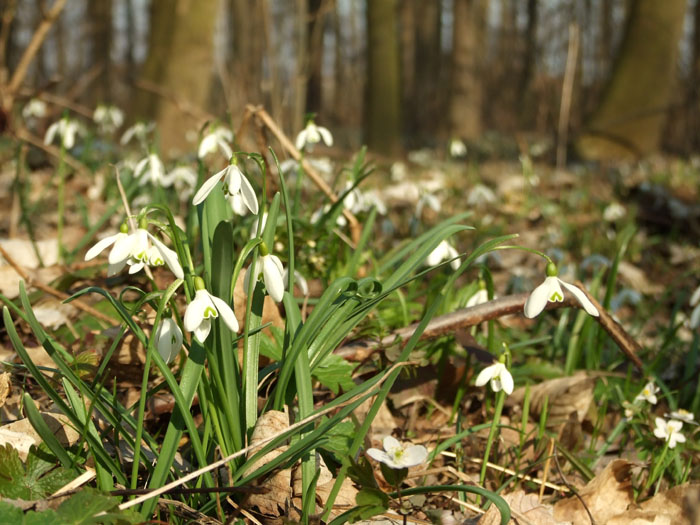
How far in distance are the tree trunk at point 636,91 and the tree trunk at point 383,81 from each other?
100.0 inches

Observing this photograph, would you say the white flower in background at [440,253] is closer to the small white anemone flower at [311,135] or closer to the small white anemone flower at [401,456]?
the small white anemone flower at [311,135]

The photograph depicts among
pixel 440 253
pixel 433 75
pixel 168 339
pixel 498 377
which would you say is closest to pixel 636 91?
pixel 440 253

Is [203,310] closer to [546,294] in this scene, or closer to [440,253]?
[546,294]

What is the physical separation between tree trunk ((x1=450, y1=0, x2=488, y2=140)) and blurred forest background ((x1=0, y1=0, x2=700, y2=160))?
0.07ft

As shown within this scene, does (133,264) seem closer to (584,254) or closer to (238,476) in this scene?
(238,476)

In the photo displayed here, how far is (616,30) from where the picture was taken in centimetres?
1905

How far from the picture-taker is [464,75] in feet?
41.2

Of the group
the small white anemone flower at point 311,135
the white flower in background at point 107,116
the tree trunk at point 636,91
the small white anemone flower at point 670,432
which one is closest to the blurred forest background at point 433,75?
Result: the tree trunk at point 636,91

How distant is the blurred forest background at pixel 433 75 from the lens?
217 inches

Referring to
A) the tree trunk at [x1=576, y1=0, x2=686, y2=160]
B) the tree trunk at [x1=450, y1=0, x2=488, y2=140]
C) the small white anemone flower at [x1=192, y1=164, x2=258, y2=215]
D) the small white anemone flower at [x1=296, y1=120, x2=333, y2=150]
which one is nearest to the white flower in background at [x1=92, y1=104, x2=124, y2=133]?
the small white anemone flower at [x1=296, y1=120, x2=333, y2=150]

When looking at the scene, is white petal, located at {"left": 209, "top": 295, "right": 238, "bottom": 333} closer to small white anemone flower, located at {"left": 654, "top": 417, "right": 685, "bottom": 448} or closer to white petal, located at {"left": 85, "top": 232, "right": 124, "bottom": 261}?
white petal, located at {"left": 85, "top": 232, "right": 124, "bottom": 261}

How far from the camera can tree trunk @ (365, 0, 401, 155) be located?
9352 mm

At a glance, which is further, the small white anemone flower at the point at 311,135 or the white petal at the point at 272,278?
the small white anemone flower at the point at 311,135

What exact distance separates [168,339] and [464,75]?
475 inches
